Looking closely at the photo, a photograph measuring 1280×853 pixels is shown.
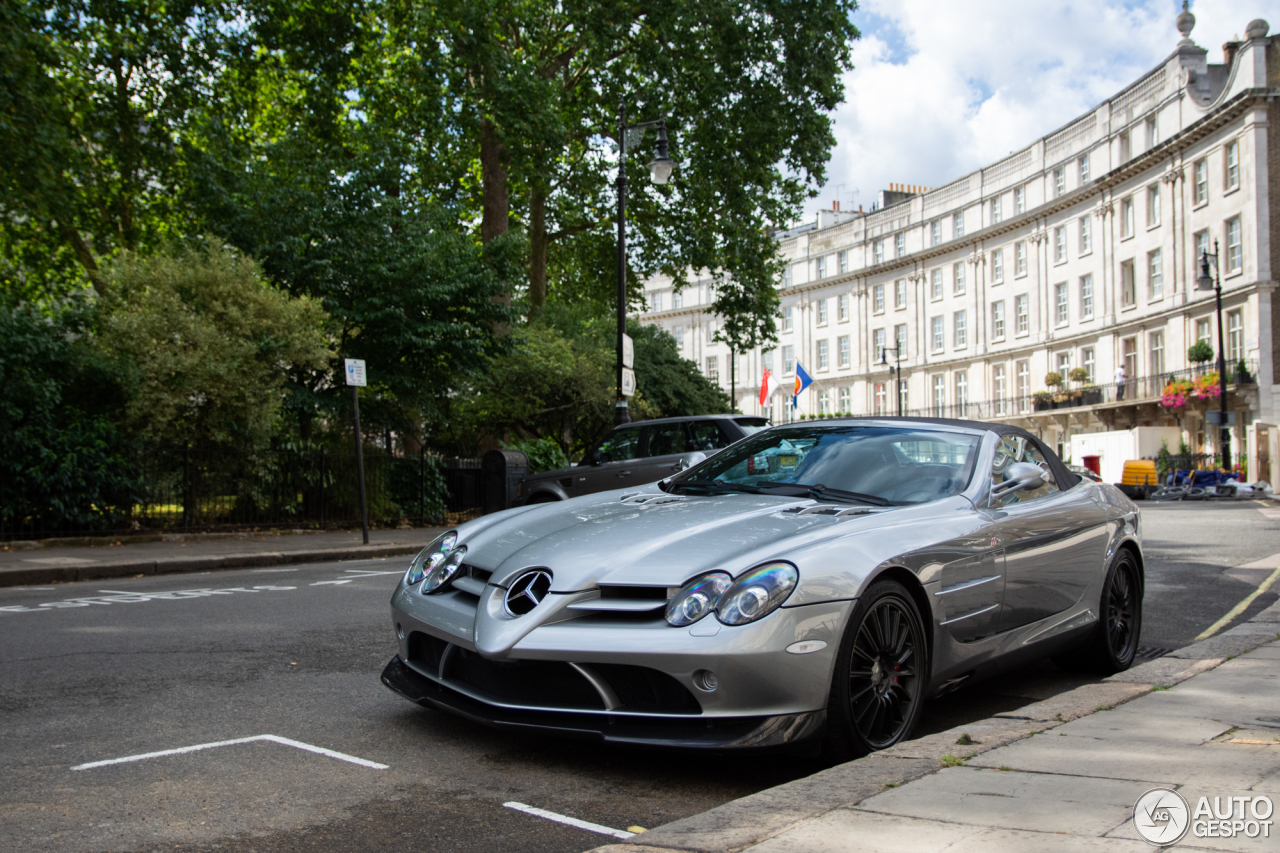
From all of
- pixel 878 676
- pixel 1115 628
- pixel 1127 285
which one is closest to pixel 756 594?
pixel 878 676

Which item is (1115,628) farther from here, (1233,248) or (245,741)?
(1233,248)

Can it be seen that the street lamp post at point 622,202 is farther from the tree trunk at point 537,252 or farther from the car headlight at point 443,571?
the car headlight at point 443,571

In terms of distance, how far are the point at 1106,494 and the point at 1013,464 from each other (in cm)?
123

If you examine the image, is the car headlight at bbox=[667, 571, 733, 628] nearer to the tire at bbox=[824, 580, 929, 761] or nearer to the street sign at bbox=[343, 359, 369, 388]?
the tire at bbox=[824, 580, 929, 761]

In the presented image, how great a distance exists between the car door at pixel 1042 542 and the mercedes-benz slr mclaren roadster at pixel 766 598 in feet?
0.05

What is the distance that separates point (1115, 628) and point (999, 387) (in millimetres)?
63513

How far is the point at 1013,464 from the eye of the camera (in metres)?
5.32

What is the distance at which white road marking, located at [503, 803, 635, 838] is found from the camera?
3.24m

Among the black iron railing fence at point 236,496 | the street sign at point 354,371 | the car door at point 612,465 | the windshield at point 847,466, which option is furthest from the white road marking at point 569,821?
the black iron railing fence at point 236,496

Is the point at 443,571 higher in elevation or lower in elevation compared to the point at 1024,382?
lower

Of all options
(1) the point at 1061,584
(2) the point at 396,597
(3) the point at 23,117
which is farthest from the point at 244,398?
(1) the point at 1061,584

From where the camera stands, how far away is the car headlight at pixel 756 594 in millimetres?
3656

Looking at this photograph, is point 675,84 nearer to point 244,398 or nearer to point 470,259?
point 470,259

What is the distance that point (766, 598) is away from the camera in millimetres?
3695
